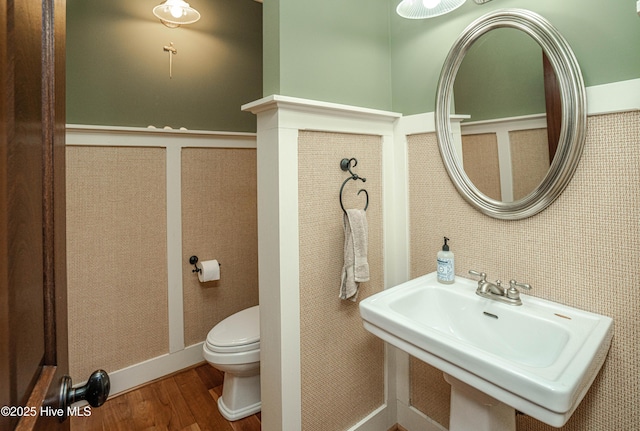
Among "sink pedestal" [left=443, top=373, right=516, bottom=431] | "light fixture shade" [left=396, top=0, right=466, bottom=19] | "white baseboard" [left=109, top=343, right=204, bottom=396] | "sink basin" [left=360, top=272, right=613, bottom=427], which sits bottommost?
"white baseboard" [left=109, top=343, right=204, bottom=396]

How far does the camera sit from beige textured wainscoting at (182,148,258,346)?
2293 millimetres

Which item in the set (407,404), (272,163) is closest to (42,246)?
(272,163)

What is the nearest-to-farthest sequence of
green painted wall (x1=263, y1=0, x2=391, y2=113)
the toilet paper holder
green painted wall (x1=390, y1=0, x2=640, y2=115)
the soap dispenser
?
green painted wall (x1=390, y1=0, x2=640, y2=115) < green painted wall (x1=263, y1=0, x2=391, y2=113) < the soap dispenser < the toilet paper holder

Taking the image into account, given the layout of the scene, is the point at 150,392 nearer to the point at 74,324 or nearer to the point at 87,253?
the point at 74,324

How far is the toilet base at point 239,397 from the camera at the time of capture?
1845 millimetres

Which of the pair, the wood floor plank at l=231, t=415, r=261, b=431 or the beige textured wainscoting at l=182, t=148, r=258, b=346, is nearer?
the wood floor plank at l=231, t=415, r=261, b=431

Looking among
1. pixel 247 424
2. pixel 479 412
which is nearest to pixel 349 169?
pixel 479 412

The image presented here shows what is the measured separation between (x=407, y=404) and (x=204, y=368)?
146 cm

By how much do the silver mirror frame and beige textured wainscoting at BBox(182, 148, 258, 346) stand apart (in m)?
1.57

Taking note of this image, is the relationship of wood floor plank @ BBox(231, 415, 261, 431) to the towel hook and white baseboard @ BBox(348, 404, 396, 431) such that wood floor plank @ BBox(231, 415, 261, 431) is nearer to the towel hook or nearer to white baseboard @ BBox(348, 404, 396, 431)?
white baseboard @ BBox(348, 404, 396, 431)

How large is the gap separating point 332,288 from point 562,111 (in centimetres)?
114

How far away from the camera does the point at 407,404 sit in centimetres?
175

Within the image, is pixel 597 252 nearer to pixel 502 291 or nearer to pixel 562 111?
pixel 502 291

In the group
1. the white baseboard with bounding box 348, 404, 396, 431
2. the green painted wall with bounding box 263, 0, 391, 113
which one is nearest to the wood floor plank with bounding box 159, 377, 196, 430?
the white baseboard with bounding box 348, 404, 396, 431
